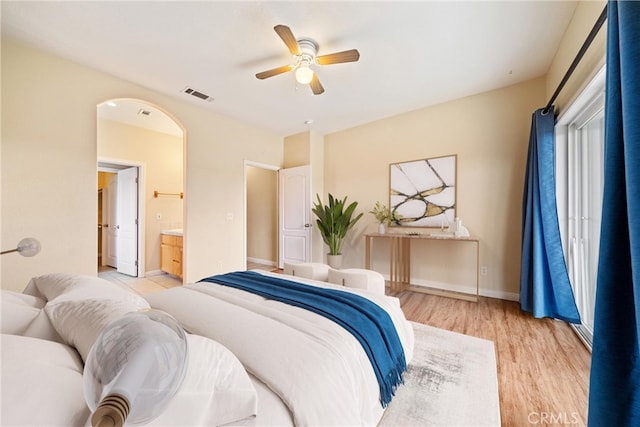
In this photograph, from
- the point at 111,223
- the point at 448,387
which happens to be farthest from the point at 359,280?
the point at 111,223

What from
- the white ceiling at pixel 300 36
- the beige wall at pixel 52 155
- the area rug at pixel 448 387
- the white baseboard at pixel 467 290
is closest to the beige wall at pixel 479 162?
the white baseboard at pixel 467 290

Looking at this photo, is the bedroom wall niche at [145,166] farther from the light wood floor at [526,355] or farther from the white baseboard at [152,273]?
the light wood floor at [526,355]

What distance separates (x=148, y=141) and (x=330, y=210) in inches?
141

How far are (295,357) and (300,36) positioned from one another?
8.44ft

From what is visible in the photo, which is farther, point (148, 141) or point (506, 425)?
point (148, 141)

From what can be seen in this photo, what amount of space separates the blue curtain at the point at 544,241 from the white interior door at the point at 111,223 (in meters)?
6.64

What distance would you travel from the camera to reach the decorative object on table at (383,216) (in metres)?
4.02

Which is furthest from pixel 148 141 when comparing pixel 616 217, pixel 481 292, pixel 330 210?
pixel 481 292

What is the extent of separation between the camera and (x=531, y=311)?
2.64 m

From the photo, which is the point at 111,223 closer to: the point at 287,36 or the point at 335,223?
the point at 335,223

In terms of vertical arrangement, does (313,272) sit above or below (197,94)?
below

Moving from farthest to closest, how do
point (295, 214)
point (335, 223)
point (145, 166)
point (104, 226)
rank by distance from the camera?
point (104, 226) → point (295, 214) → point (145, 166) → point (335, 223)

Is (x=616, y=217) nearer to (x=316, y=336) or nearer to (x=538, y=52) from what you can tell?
(x=316, y=336)

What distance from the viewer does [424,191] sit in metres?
3.81
